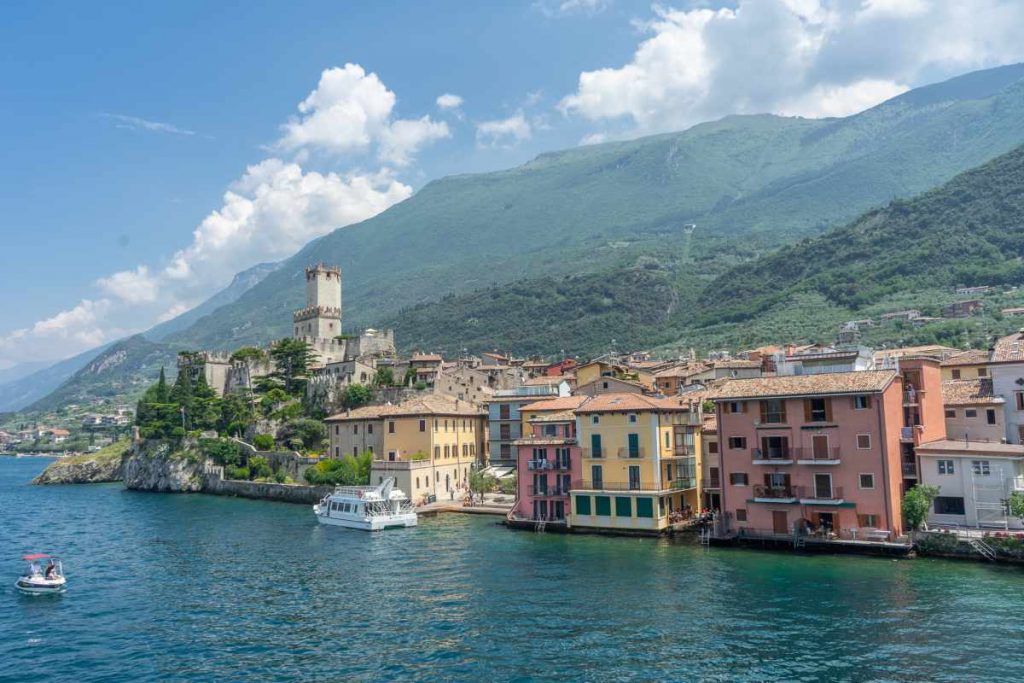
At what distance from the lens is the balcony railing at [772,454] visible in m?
45.0

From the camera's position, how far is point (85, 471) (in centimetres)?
11825

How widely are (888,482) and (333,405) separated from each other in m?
70.2

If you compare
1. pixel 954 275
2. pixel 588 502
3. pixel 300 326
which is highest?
pixel 954 275

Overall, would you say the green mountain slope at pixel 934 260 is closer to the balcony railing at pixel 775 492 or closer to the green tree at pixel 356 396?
the green tree at pixel 356 396

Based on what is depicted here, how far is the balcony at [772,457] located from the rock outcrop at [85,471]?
335 ft

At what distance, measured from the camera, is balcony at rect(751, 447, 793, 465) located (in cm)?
4486

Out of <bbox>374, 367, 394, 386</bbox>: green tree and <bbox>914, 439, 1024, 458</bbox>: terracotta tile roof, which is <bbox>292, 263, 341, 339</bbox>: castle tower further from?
<bbox>914, 439, 1024, 458</bbox>: terracotta tile roof

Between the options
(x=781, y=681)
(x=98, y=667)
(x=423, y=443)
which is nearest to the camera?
A: (x=781, y=681)

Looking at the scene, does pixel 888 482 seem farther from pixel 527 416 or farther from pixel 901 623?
pixel 527 416

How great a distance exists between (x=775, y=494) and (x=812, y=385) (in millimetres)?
6605

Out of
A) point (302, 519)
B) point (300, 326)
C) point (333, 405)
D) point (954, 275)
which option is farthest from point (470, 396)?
point (954, 275)

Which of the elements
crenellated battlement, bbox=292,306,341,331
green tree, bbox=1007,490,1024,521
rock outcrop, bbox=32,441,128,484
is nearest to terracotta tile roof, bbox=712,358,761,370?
green tree, bbox=1007,490,1024,521

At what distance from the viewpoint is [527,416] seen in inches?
2783

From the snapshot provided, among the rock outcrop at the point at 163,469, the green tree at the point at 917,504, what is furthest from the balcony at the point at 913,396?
the rock outcrop at the point at 163,469
